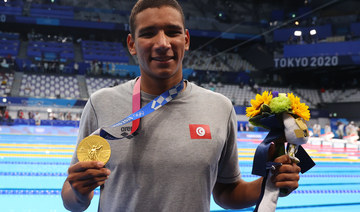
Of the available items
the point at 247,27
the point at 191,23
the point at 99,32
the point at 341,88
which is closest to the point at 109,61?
the point at 99,32

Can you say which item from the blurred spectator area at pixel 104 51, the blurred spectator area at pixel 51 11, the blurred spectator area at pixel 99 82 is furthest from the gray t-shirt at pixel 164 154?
the blurred spectator area at pixel 51 11

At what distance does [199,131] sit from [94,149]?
0.40 metres

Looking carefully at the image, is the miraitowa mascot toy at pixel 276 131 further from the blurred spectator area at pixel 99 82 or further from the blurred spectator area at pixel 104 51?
the blurred spectator area at pixel 104 51

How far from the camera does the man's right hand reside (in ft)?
3.52

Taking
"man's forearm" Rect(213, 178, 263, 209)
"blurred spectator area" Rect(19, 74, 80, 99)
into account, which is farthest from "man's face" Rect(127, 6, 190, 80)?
→ "blurred spectator area" Rect(19, 74, 80, 99)

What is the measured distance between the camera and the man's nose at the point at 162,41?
124 cm

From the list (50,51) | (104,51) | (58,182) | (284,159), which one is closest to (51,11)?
(50,51)

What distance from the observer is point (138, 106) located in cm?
131

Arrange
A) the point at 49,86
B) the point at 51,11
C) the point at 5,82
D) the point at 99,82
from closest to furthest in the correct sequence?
the point at 5,82 → the point at 49,86 → the point at 99,82 → the point at 51,11

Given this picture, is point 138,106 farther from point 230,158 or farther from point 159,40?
point 230,158

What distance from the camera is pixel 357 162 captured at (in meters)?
9.02

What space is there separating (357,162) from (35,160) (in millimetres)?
8333

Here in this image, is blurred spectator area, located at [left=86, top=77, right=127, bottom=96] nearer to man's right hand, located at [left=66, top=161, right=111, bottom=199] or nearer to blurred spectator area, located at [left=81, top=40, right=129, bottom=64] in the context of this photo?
blurred spectator area, located at [left=81, top=40, right=129, bottom=64]

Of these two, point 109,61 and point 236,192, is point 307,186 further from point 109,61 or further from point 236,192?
point 109,61
